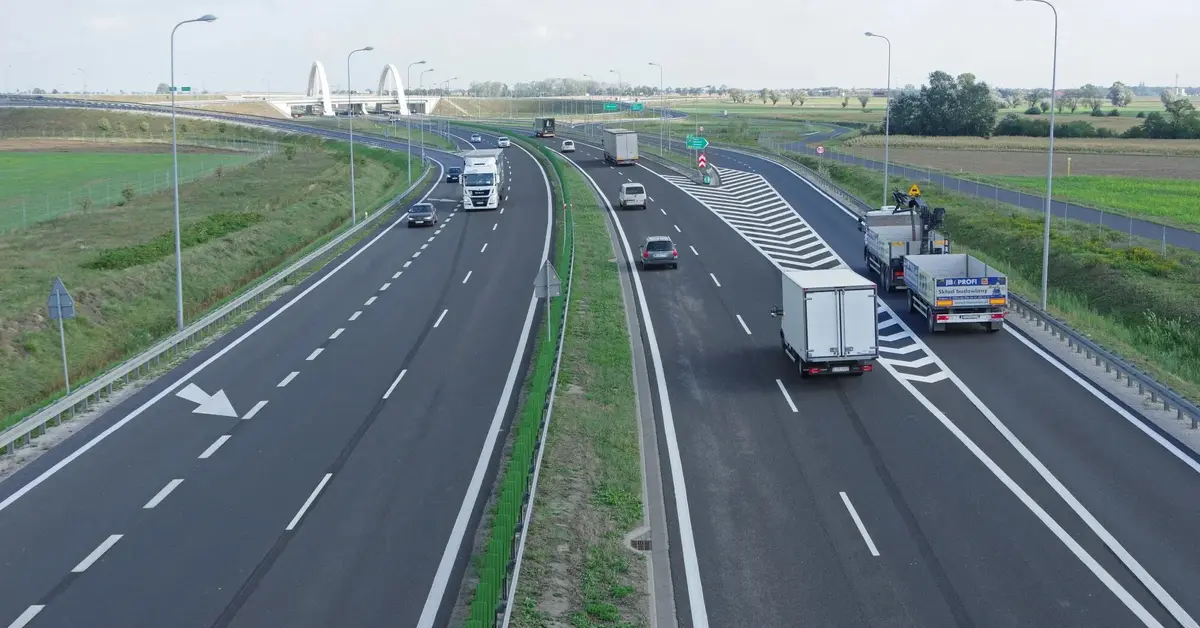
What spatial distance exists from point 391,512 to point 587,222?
126ft

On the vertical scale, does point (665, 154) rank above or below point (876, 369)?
above

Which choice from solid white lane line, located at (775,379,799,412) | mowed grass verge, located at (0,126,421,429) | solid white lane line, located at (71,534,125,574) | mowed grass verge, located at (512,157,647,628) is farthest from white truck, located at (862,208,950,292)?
solid white lane line, located at (71,534,125,574)

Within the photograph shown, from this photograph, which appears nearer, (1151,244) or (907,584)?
(907,584)

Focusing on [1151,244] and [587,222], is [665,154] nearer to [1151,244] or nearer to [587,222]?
[587,222]

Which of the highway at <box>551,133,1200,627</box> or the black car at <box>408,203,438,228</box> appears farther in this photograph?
the black car at <box>408,203,438,228</box>

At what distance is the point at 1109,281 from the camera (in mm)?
40062

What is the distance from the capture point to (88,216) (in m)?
66.6

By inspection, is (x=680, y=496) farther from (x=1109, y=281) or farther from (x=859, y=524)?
(x=1109, y=281)

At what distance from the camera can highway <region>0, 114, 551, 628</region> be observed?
47.9ft

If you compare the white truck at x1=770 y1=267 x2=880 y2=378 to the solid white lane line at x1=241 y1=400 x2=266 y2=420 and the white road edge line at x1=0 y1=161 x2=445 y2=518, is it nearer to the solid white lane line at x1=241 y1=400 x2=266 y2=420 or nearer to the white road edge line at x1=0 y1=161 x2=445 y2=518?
the solid white lane line at x1=241 y1=400 x2=266 y2=420

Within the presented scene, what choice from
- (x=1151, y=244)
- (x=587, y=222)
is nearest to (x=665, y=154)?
(x=587, y=222)

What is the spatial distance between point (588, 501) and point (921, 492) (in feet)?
18.7

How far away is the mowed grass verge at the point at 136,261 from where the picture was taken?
33438 millimetres

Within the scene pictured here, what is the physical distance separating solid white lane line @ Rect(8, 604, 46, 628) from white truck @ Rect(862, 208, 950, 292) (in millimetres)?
28415
